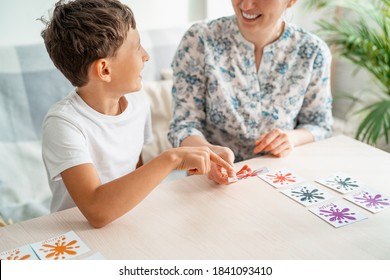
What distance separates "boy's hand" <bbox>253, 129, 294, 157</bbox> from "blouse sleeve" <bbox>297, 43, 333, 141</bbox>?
25 centimetres

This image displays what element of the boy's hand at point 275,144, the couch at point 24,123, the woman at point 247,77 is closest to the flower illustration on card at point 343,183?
the boy's hand at point 275,144

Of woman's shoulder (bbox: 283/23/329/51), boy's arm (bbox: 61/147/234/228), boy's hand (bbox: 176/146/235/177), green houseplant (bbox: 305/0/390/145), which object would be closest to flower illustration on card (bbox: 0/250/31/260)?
boy's arm (bbox: 61/147/234/228)

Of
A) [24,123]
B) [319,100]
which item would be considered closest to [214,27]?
[319,100]

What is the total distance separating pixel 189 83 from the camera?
1.71 metres

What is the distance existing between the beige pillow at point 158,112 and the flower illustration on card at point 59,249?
1262 millimetres

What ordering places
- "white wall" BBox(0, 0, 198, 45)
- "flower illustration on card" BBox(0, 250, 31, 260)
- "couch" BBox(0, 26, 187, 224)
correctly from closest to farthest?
"flower illustration on card" BBox(0, 250, 31, 260)
"couch" BBox(0, 26, 187, 224)
"white wall" BBox(0, 0, 198, 45)

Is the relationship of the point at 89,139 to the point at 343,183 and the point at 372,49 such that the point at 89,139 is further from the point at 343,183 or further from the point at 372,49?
the point at 372,49

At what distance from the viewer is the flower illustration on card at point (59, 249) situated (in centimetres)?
98

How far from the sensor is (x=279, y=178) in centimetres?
132

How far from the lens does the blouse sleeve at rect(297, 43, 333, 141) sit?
5.58 feet

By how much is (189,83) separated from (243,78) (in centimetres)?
20

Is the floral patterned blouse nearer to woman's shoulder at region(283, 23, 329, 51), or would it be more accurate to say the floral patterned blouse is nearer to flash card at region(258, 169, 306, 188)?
woman's shoulder at region(283, 23, 329, 51)

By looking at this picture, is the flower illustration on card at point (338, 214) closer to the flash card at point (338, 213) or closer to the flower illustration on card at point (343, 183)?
the flash card at point (338, 213)
